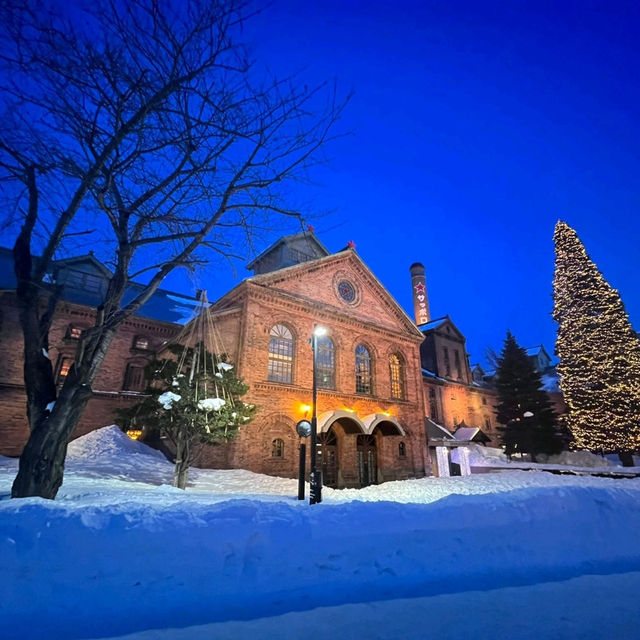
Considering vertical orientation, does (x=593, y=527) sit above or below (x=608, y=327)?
below

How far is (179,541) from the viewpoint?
4102mm

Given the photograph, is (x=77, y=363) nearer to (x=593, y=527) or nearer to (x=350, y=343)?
(x=593, y=527)

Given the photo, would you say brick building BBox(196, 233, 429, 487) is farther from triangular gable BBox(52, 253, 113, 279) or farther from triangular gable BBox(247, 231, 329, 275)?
triangular gable BBox(52, 253, 113, 279)

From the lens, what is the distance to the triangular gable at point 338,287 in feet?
62.1

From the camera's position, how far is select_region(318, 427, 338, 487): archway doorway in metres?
17.6

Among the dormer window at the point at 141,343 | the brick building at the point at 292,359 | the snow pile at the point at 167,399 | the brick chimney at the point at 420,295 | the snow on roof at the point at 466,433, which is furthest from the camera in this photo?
the brick chimney at the point at 420,295

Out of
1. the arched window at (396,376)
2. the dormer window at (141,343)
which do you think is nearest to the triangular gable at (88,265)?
the dormer window at (141,343)

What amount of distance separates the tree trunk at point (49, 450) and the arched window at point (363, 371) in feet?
51.4

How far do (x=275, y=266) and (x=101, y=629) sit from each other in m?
21.5

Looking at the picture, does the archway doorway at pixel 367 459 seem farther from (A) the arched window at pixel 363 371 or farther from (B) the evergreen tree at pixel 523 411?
(B) the evergreen tree at pixel 523 411

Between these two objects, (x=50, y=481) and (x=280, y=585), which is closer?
(x=280, y=585)

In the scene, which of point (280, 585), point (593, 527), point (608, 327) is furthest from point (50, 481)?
point (608, 327)

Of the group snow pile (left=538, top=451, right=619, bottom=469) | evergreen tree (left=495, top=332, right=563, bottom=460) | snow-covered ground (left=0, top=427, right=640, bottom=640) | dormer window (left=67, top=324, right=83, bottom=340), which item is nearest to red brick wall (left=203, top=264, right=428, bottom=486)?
dormer window (left=67, top=324, right=83, bottom=340)

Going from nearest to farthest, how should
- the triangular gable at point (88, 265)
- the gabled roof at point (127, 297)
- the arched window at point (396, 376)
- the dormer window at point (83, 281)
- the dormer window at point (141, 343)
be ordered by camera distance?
the gabled roof at point (127, 297), the arched window at point (396, 376), the dormer window at point (141, 343), the dormer window at point (83, 281), the triangular gable at point (88, 265)
